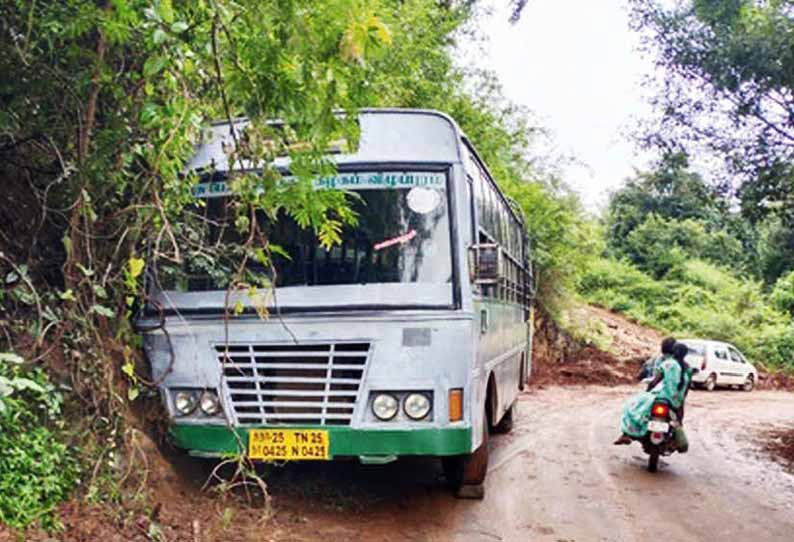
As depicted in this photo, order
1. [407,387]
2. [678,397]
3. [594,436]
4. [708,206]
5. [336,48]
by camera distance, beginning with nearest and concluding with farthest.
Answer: [336,48] < [407,387] < [678,397] < [708,206] < [594,436]

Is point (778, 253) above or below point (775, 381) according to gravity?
above

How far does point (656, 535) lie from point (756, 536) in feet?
2.91

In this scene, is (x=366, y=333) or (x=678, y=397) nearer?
(x=366, y=333)

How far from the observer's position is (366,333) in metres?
6.00

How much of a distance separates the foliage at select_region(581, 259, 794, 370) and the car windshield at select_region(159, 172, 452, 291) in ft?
94.0

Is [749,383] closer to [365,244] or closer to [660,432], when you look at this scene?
[660,432]

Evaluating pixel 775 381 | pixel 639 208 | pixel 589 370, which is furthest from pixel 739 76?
pixel 639 208

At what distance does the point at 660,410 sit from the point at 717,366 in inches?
673

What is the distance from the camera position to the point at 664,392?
9328 millimetres

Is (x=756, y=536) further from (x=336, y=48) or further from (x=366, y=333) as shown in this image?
(x=336, y=48)

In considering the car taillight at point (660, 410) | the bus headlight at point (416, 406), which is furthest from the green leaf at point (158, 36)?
the car taillight at point (660, 410)

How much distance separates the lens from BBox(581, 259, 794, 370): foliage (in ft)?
108

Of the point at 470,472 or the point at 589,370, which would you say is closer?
the point at 470,472

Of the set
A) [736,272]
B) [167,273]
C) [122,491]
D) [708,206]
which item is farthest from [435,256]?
[736,272]
